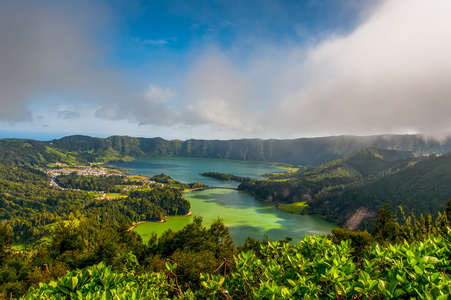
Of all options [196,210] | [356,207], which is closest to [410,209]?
[356,207]

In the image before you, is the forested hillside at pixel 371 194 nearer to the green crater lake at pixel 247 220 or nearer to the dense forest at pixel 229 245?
the dense forest at pixel 229 245

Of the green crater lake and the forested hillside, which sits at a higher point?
the forested hillside

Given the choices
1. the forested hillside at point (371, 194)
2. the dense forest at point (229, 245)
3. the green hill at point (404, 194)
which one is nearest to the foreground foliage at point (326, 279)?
the dense forest at point (229, 245)

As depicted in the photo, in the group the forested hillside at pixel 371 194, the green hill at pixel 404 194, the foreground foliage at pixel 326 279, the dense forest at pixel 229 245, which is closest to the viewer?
the foreground foliage at pixel 326 279

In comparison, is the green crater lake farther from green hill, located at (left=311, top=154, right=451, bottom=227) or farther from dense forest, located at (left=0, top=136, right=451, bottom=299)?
green hill, located at (left=311, top=154, right=451, bottom=227)

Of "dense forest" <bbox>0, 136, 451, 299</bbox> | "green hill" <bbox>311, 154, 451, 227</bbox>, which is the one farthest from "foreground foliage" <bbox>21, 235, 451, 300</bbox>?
"green hill" <bbox>311, 154, 451, 227</bbox>

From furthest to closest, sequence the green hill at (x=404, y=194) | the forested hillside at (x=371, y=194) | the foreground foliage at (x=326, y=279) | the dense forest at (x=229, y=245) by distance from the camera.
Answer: the forested hillside at (x=371, y=194), the green hill at (x=404, y=194), the dense forest at (x=229, y=245), the foreground foliage at (x=326, y=279)

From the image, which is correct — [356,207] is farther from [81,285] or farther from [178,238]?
[81,285]

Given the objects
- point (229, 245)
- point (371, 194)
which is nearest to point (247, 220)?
point (229, 245)

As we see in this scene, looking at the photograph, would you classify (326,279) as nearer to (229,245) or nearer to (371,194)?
(229,245)

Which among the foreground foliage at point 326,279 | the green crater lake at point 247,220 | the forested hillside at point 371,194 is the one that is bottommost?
the green crater lake at point 247,220

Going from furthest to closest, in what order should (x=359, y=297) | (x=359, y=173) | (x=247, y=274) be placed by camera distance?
(x=359, y=173) < (x=247, y=274) < (x=359, y=297)
